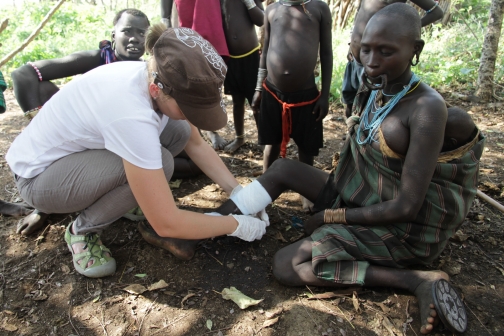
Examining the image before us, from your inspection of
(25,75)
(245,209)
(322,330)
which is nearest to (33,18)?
(25,75)

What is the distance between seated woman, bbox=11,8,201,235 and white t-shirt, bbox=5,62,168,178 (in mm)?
902

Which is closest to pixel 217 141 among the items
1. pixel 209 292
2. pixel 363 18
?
pixel 363 18

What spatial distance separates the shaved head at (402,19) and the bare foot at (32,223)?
2.00 m

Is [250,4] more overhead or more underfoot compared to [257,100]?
more overhead

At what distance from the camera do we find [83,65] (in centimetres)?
261

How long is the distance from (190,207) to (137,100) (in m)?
1.08

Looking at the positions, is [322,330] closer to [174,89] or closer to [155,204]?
[155,204]

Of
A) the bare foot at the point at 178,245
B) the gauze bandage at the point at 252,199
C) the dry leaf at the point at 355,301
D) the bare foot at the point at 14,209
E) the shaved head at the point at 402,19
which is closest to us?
the shaved head at the point at 402,19

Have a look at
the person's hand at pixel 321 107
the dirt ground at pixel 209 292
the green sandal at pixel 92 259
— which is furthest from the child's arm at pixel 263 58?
the green sandal at pixel 92 259

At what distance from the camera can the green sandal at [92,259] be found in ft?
5.89

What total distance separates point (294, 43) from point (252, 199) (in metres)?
1.08

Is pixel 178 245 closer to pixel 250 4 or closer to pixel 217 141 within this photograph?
pixel 217 141

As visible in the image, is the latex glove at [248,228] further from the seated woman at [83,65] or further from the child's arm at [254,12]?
the child's arm at [254,12]

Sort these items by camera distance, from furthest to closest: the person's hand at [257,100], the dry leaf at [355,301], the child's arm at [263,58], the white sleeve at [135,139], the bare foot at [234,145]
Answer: the bare foot at [234,145]
the person's hand at [257,100]
the child's arm at [263,58]
the dry leaf at [355,301]
the white sleeve at [135,139]
